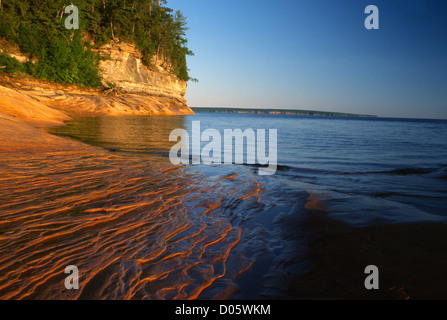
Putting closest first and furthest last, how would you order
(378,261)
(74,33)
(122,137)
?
(378,261) < (122,137) < (74,33)

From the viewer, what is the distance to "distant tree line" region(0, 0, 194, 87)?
24.8 metres

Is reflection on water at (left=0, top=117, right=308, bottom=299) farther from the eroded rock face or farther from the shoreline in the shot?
the eroded rock face

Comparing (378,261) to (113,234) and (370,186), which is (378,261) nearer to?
(113,234)

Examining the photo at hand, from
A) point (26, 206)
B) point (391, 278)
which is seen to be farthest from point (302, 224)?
point (26, 206)

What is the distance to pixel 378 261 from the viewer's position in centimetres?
217

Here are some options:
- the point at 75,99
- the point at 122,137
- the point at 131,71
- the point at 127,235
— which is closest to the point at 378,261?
the point at 127,235

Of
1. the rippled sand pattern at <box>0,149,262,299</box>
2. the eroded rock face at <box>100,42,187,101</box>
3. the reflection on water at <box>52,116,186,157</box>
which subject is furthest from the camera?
the eroded rock face at <box>100,42,187,101</box>

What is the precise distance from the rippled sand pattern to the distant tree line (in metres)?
28.5

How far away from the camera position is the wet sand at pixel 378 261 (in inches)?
69.7

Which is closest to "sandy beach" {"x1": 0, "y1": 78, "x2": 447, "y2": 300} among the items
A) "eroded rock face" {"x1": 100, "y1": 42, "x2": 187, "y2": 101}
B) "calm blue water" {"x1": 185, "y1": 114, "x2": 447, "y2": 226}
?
"calm blue water" {"x1": 185, "y1": 114, "x2": 447, "y2": 226}

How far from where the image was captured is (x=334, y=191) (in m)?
4.52

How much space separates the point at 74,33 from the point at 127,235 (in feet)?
124

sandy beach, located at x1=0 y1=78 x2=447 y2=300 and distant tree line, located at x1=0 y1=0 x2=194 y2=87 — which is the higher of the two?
distant tree line, located at x1=0 y1=0 x2=194 y2=87

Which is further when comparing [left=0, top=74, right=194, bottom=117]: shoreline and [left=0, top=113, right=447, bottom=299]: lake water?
[left=0, top=74, right=194, bottom=117]: shoreline
